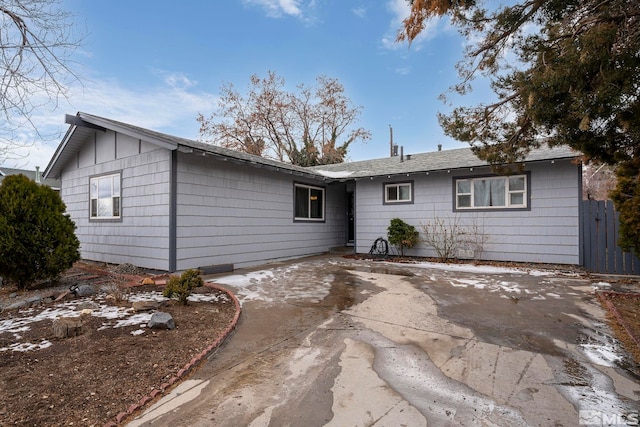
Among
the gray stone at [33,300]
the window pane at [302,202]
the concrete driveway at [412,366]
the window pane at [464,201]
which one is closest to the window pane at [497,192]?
the window pane at [464,201]

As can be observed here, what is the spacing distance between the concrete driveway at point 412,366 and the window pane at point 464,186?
15.0 ft

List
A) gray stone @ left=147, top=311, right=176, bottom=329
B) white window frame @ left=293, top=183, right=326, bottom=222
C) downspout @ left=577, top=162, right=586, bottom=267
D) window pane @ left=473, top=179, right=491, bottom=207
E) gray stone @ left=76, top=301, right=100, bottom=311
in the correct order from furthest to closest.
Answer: white window frame @ left=293, top=183, right=326, bottom=222 → window pane @ left=473, top=179, right=491, bottom=207 → downspout @ left=577, top=162, right=586, bottom=267 → gray stone @ left=76, top=301, right=100, bottom=311 → gray stone @ left=147, top=311, right=176, bottom=329

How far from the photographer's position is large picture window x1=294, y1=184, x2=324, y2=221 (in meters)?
10.9

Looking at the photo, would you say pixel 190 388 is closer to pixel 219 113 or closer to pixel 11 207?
pixel 11 207

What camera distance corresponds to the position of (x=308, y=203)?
448 inches

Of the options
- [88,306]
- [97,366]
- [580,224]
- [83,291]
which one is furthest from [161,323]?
[580,224]

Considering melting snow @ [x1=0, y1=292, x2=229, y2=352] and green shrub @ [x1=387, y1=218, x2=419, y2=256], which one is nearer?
melting snow @ [x1=0, y1=292, x2=229, y2=352]

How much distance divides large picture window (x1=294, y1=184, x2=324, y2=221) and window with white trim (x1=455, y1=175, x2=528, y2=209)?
15.2ft

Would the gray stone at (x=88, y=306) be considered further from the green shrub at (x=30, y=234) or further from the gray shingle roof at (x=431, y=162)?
the gray shingle roof at (x=431, y=162)

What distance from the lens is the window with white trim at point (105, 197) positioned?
8.41 meters

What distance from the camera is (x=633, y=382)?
2.67 m

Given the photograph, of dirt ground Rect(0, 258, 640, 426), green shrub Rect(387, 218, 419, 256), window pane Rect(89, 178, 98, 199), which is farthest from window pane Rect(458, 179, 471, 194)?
window pane Rect(89, 178, 98, 199)

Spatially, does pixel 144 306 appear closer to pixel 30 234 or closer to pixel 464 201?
pixel 30 234

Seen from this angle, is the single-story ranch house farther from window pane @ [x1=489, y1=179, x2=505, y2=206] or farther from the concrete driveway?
the concrete driveway
